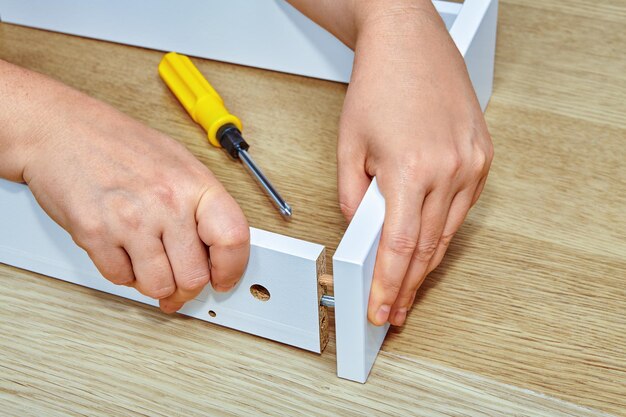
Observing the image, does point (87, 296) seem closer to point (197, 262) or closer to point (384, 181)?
point (197, 262)

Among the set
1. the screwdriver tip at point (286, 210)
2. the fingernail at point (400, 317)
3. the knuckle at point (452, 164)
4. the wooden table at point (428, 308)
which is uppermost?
the knuckle at point (452, 164)

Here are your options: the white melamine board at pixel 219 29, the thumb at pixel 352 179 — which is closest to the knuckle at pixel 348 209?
the thumb at pixel 352 179

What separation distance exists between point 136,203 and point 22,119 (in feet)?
0.35

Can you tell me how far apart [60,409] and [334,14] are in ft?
1.23

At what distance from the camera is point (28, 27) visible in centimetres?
91

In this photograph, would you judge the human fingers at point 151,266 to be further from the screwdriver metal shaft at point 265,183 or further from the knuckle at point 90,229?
the screwdriver metal shaft at point 265,183

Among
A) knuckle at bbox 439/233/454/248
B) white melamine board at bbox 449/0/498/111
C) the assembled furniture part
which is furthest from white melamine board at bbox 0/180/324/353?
white melamine board at bbox 449/0/498/111

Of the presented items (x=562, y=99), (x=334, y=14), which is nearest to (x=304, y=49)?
(x=334, y=14)

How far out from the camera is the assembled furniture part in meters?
0.54

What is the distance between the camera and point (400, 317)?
591 mm

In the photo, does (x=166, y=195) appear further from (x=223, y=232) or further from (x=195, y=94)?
(x=195, y=94)

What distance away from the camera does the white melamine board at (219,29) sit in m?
0.80

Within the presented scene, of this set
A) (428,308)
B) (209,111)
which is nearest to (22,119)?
(209,111)

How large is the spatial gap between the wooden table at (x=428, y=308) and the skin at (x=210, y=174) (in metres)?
0.04
